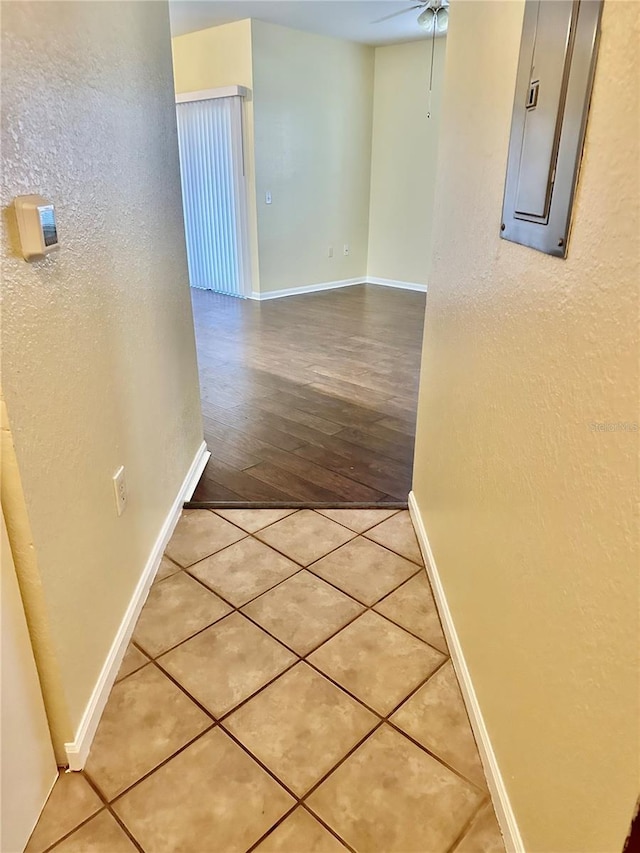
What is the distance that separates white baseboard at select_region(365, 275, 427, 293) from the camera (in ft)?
21.9

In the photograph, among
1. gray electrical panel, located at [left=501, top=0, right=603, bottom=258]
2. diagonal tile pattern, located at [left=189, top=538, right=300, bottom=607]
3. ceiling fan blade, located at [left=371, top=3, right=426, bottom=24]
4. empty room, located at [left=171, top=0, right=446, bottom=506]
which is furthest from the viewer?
ceiling fan blade, located at [left=371, top=3, right=426, bottom=24]

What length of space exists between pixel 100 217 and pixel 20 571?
86 cm

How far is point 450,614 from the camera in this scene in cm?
162

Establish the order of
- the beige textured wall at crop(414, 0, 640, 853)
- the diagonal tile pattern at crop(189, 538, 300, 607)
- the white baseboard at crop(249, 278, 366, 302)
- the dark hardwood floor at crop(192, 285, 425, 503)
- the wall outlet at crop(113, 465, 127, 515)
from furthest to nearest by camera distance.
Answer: the white baseboard at crop(249, 278, 366, 302) → the dark hardwood floor at crop(192, 285, 425, 503) → the diagonal tile pattern at crop(189, 538, 300, 607) → the wall outlet at crop(113, 465, 127, 515) → the beige textured wall at crop(414, 0, 640, 853)

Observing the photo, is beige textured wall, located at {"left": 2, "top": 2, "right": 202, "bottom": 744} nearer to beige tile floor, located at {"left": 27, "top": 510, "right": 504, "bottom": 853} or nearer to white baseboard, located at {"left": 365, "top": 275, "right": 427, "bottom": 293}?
beige tile floor, located at {"left": 27, "top": 510, "right": 504, "bottom": 853}

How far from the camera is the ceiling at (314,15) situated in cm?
459

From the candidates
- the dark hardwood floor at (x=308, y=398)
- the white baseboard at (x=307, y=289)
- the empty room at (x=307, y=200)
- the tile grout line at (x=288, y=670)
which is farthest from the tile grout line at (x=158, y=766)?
the white baseboard at (x=307, y=289)

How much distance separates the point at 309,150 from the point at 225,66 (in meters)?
1.09

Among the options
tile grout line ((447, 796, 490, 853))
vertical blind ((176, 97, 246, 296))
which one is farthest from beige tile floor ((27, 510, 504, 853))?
vertical blind ((176, 97, 246, 296))

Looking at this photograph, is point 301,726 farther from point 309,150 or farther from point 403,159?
point 403,159

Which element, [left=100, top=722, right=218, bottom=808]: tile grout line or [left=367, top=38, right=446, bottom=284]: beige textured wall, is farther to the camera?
[left=367, top=38, right=446, bottom=284]: beige textured wall

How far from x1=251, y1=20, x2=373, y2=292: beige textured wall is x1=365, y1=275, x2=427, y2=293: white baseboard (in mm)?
422

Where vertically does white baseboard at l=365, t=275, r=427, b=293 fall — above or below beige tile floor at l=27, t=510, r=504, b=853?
above

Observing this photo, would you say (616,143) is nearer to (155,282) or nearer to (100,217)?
(100,217)
